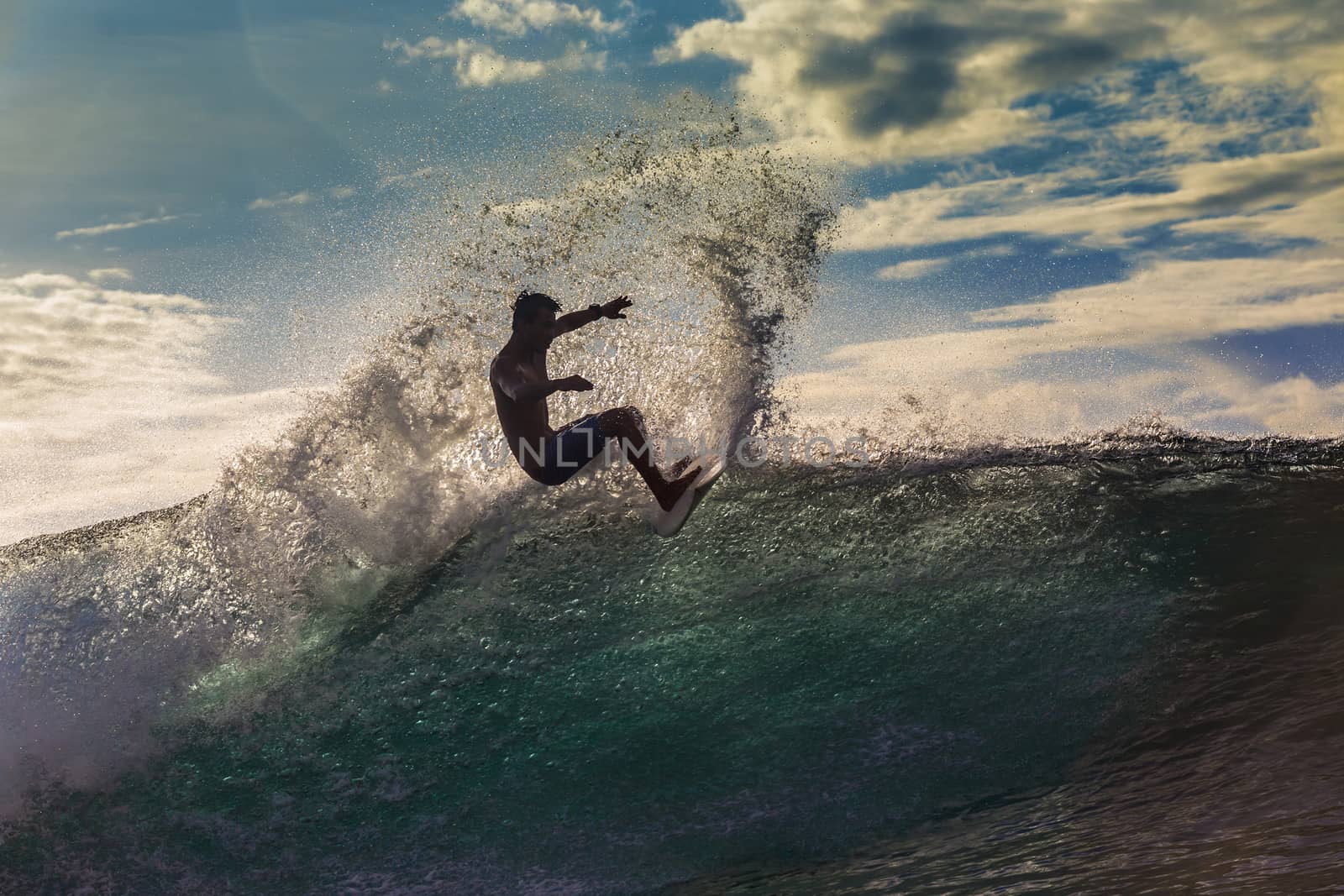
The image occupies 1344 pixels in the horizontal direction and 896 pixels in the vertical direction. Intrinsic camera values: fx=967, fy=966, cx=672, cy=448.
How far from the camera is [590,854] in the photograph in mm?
5445

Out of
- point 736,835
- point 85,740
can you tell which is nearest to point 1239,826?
point 736,835

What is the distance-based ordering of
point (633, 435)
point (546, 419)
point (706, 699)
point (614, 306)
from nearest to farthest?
point (633, 435)
point (614, 306)
point (546, 419)
point (706, 699)

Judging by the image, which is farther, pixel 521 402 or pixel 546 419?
pixel 546 419

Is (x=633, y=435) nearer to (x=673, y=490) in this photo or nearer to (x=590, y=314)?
(x=673, y=490)

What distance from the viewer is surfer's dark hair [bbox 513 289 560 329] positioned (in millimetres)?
5109

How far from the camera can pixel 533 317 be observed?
202 inches

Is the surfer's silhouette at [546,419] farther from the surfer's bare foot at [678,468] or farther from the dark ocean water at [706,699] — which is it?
the dark ocean water at [706,699]

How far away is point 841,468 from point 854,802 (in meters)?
2.25

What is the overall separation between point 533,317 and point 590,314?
31 centimetres

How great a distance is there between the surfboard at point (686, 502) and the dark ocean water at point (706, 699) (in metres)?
0.62

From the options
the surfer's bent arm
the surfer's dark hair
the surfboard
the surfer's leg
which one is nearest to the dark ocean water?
the surfboard

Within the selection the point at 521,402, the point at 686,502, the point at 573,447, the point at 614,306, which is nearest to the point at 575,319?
the point at 614,306

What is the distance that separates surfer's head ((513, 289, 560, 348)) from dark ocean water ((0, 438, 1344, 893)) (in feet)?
5.27

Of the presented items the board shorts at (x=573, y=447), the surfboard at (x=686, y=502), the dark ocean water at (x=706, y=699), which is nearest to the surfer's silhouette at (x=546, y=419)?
the board shorts at (x=573, y=447)
